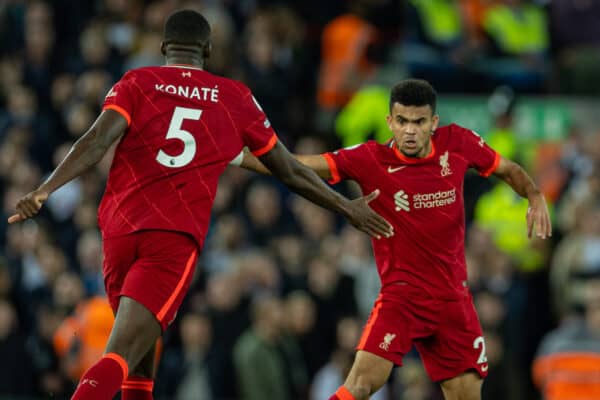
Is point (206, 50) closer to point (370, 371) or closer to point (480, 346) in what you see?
point (370, 371)

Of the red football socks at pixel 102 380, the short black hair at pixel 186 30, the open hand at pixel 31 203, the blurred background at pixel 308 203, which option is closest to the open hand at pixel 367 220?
the short black hair at pixel 186 30

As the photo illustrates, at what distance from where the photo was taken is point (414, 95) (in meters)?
8.55

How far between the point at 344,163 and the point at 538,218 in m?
1.25

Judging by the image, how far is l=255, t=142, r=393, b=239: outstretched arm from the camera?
8.03m

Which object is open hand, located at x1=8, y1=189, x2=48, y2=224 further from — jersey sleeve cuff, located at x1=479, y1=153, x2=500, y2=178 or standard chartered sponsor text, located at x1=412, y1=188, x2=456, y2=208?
jersey sleeve cuff, located at x1=479, y1=153, x2=500, y2=178

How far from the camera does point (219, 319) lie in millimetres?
13133

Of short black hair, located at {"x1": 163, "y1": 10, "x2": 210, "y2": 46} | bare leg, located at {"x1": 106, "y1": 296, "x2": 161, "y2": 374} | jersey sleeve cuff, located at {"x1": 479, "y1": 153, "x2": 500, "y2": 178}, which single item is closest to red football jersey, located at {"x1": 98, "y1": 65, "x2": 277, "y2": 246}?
short black hair, located at {"x1": 163, "y1": 10, "x2": 210, "y2": 46}

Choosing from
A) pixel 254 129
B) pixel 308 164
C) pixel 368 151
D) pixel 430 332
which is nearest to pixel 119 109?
pixel 254 129

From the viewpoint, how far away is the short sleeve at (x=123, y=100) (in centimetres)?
754

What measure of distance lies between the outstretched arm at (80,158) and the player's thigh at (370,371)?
83.1 inches

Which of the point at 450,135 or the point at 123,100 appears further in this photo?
the point at 450,135

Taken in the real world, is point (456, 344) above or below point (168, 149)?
below

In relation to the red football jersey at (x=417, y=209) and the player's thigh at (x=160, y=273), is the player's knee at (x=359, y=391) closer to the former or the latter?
the red football jersey at (x=417, y=209)

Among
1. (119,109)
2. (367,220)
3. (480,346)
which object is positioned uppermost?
(119,109)
